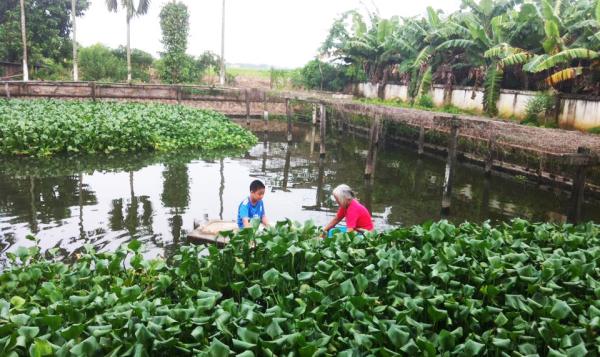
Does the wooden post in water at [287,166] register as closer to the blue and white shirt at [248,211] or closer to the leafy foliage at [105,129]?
the leafy foliage at [105,129]

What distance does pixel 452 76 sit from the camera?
21.9m

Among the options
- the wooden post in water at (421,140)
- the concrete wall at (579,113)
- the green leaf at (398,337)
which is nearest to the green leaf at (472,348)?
the green leaf at (398,337)

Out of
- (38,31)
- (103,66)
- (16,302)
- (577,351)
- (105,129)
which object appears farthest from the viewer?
(103,66)

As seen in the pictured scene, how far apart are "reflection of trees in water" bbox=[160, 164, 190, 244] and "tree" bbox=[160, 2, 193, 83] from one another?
58.6 ft

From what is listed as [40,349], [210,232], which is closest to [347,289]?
[40,349]

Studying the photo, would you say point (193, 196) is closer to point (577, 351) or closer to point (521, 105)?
point (577, 351)

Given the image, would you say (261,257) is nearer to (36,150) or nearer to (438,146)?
(36,150)

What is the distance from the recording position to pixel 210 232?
296 inches

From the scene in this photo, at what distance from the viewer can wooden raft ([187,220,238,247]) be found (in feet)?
23.6

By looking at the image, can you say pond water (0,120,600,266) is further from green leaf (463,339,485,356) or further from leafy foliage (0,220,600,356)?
green leaf (463,339,485,356)

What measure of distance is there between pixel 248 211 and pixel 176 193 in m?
5.25

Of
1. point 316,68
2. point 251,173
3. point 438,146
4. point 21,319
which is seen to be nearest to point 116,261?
point 21,319

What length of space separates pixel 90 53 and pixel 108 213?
26692 millimetres

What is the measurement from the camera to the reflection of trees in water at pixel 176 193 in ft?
30.9
